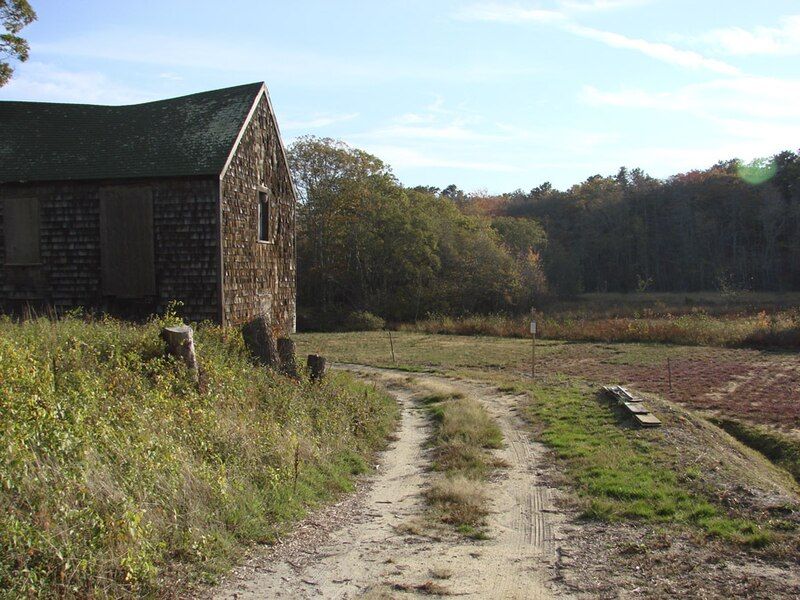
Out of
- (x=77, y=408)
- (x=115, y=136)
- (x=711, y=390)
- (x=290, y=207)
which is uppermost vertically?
(x=115, y=136)

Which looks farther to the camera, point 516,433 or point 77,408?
point 516,433

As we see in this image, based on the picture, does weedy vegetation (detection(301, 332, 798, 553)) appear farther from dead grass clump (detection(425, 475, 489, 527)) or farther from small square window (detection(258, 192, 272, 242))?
small square window (detection(258, 192, 272, 242))

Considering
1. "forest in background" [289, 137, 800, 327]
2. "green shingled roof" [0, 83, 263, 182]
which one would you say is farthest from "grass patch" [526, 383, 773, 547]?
"forest in background" [289, 137, 800, 327]

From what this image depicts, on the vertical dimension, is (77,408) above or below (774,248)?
below

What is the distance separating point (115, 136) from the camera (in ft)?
70.4

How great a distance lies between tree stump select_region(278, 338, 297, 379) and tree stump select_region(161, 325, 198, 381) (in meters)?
2.90

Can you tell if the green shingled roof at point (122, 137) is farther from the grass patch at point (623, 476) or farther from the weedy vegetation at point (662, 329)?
the weedy vegetation at point (662, 329)

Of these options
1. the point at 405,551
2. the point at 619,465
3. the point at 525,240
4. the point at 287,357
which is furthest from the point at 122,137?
the point at 525,240

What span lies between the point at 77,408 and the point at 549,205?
76717mm

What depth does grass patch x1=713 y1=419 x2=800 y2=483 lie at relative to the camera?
12641 mm

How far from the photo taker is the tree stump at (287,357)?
44.6 ft

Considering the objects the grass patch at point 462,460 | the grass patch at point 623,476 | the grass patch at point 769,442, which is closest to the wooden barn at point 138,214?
the grass patch at point 462,460

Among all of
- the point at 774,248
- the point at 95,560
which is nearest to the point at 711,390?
the point at 95,560

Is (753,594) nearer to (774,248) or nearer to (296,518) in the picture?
(296,518)
